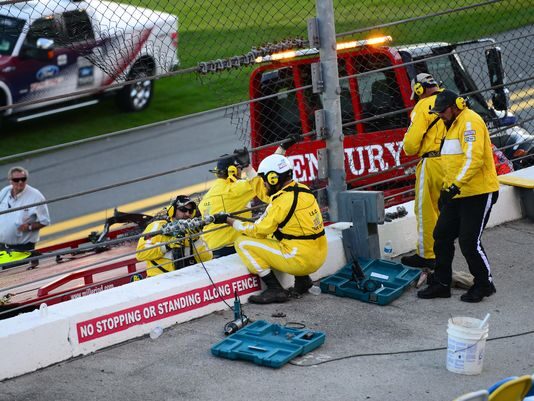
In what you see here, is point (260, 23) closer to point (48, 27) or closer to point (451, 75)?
point (48, 27)

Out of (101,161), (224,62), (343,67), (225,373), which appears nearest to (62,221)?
(101,161)

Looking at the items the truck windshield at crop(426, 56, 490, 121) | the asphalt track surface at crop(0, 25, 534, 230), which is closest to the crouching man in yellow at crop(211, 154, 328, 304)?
the truck windshield at crop(426, 56, 490, 121)

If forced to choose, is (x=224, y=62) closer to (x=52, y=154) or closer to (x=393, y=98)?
(x=393, y=98)

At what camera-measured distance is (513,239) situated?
10.0m

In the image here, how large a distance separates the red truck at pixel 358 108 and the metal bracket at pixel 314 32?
149 cm

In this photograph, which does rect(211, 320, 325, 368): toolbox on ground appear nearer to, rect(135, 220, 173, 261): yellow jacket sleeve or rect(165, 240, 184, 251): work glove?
rect(165, 240, 184, 251): work glove

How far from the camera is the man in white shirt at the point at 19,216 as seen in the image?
38.2ft

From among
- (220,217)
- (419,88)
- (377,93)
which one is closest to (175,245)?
(220,217)

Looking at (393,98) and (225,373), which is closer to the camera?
(225,373)

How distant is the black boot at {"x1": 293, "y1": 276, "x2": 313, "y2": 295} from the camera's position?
8.59 meters

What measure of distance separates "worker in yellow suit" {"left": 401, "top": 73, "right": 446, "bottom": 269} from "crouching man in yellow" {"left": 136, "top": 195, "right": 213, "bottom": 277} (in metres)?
1.81

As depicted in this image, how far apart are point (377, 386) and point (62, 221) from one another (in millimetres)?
9139

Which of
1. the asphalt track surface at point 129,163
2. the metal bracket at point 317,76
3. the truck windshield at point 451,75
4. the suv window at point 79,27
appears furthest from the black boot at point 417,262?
the asphalt track surface at point 129,163

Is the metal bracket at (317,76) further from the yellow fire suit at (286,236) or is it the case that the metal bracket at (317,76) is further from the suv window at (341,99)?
the suv window at (341,99)
